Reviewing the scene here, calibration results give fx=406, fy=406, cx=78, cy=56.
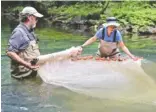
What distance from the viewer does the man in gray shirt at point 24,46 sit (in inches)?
340

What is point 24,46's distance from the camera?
8.79 metres

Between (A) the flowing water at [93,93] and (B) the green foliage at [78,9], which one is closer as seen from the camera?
(A) the flowing water at [93,93]

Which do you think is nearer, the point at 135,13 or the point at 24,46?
the point at 24,46

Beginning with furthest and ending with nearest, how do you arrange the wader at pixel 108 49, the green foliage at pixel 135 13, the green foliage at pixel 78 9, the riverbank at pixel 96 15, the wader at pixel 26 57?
the green foliage at pixel 78 9 < the green foliage at pixel 135 13 < the riverbank at pixel 96 15 < the wader at pixel 108 49 < the wader at pixel 26 57

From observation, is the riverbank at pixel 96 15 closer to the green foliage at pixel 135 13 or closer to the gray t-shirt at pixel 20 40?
the green foliage at pixel 135 13

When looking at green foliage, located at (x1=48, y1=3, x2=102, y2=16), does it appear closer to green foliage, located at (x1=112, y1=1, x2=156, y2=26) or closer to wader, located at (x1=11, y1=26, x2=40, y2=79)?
green foliage, located at (x1=112, y1=1, x2=156, y2=26)

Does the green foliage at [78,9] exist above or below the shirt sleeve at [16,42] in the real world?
below

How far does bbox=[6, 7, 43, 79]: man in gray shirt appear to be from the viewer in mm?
8641

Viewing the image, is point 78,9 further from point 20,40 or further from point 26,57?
point 20,40

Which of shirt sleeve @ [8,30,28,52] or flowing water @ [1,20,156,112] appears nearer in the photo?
flowing water @ [1,20,156,112]

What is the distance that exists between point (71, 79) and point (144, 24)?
19.6 m

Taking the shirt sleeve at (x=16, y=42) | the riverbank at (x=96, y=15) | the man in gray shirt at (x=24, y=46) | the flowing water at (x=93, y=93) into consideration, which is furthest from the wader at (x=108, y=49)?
the riverbank at (x=96, y=15)

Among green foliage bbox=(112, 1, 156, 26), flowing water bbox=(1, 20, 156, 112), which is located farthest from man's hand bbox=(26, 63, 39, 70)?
green foliage bbox=(112, 1, 156, 26)

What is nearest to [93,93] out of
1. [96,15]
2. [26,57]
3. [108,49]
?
[26,57]
